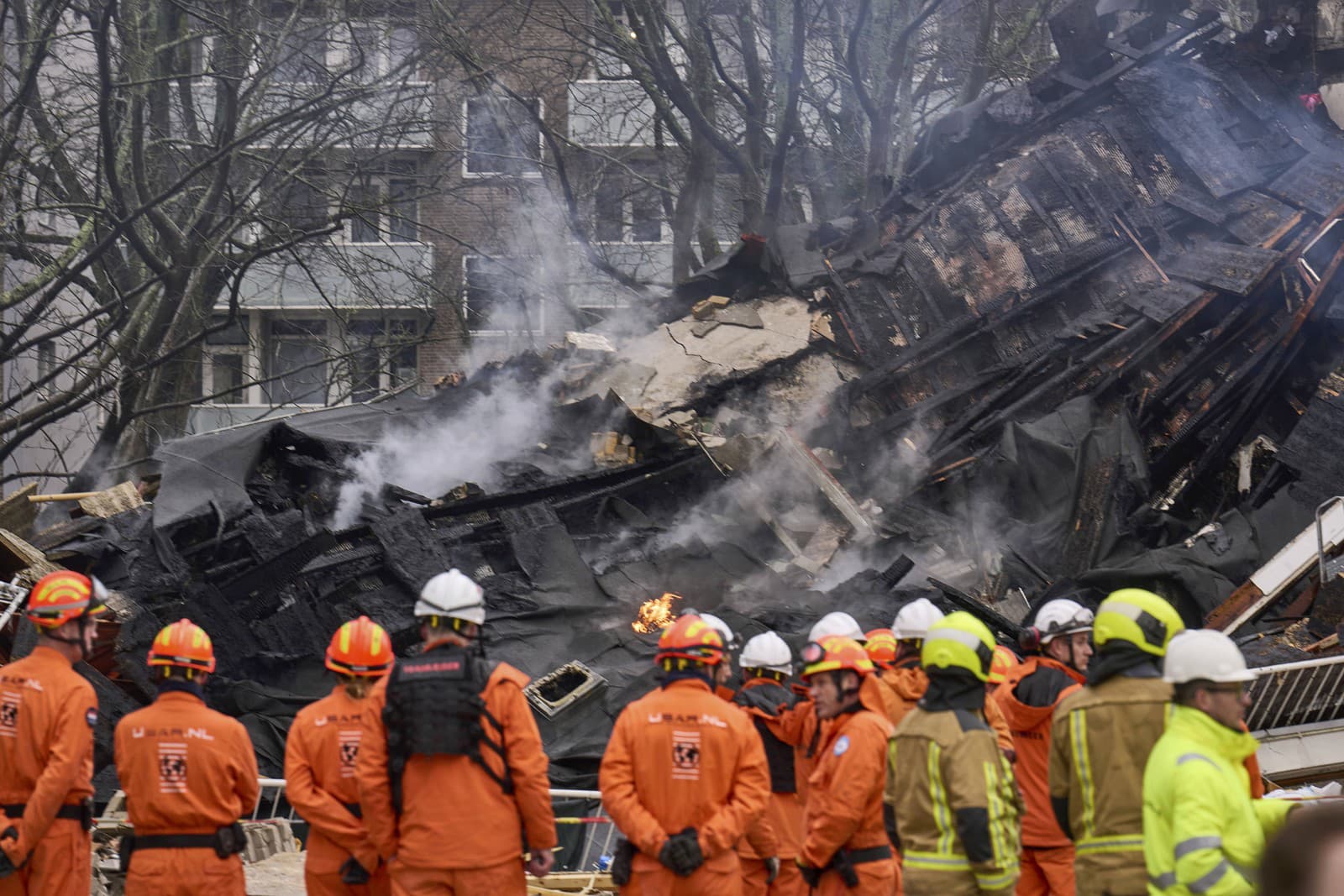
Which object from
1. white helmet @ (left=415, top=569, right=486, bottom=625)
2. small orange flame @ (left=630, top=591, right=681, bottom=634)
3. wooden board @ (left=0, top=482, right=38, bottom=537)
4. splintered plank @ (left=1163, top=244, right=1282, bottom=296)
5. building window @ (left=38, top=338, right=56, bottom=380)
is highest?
splintered plank @ (left=1163, top=244, right=1282, bottom=296)

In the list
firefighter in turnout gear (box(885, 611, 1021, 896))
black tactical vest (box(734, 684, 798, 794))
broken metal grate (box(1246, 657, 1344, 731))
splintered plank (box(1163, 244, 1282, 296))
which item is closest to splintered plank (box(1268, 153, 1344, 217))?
splintered plank (box(1163, 244, 1282, 296))

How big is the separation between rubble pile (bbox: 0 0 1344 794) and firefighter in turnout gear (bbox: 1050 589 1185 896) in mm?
4708

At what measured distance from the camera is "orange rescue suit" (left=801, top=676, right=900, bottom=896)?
4891mm

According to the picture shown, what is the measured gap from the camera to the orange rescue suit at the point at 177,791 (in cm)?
554

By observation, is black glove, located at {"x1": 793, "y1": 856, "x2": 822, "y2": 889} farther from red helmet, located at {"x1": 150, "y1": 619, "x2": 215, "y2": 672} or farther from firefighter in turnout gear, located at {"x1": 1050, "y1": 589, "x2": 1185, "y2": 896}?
red helmet, located at {"x1": 150, "y1": 619, "x2": 215, "y2": 672}

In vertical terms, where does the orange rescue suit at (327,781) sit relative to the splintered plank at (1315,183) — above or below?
below

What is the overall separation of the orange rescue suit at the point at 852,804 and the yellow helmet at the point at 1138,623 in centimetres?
91

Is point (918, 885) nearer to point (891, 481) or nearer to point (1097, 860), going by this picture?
point (1097, 860)

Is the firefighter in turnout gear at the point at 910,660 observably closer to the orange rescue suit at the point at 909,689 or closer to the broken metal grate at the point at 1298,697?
the orange rescue suit at the point at 909,689

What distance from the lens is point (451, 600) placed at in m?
5.07

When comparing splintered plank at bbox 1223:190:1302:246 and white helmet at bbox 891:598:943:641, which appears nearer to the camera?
white helmet at bbox 891:598:943:641

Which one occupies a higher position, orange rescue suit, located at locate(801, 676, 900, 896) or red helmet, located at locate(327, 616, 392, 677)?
red helmet, located at locate(327, 616, 392, 677)

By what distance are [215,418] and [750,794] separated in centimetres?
2575

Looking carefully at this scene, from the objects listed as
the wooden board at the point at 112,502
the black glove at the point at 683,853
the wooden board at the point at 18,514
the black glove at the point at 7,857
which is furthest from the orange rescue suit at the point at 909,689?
the wooden board at the point at 18,514
